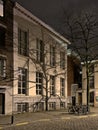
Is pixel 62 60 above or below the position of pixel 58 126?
above

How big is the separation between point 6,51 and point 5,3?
475 cm

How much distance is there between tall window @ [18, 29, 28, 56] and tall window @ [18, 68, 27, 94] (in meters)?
1.91

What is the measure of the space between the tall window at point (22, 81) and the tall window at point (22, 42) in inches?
75.2

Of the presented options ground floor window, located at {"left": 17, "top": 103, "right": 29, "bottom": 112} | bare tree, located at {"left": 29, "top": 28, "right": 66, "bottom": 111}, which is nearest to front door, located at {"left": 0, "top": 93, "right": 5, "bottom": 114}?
ground floor window, located at {"left": 17, "top": 103, "right": 29, "bottom": 112}

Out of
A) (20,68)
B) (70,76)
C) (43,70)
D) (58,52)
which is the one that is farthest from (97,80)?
(20,68)

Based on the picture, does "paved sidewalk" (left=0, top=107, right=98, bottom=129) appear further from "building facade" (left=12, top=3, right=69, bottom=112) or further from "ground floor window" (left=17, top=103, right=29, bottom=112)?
"ground floor window" (left=17, top=103, right=29, bottom=112)

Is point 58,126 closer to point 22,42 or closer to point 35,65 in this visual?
point 22,42

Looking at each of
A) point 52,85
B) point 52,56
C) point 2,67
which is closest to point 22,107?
point 2,67

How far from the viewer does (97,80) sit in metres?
67.9

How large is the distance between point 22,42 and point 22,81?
419 centimetres

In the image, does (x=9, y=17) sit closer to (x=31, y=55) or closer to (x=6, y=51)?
(x=6, y=51)

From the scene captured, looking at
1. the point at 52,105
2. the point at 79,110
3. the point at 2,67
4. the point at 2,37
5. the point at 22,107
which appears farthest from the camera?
the point at 52,105

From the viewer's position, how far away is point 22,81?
1615 inches

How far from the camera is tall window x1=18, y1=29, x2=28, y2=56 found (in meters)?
40.4
